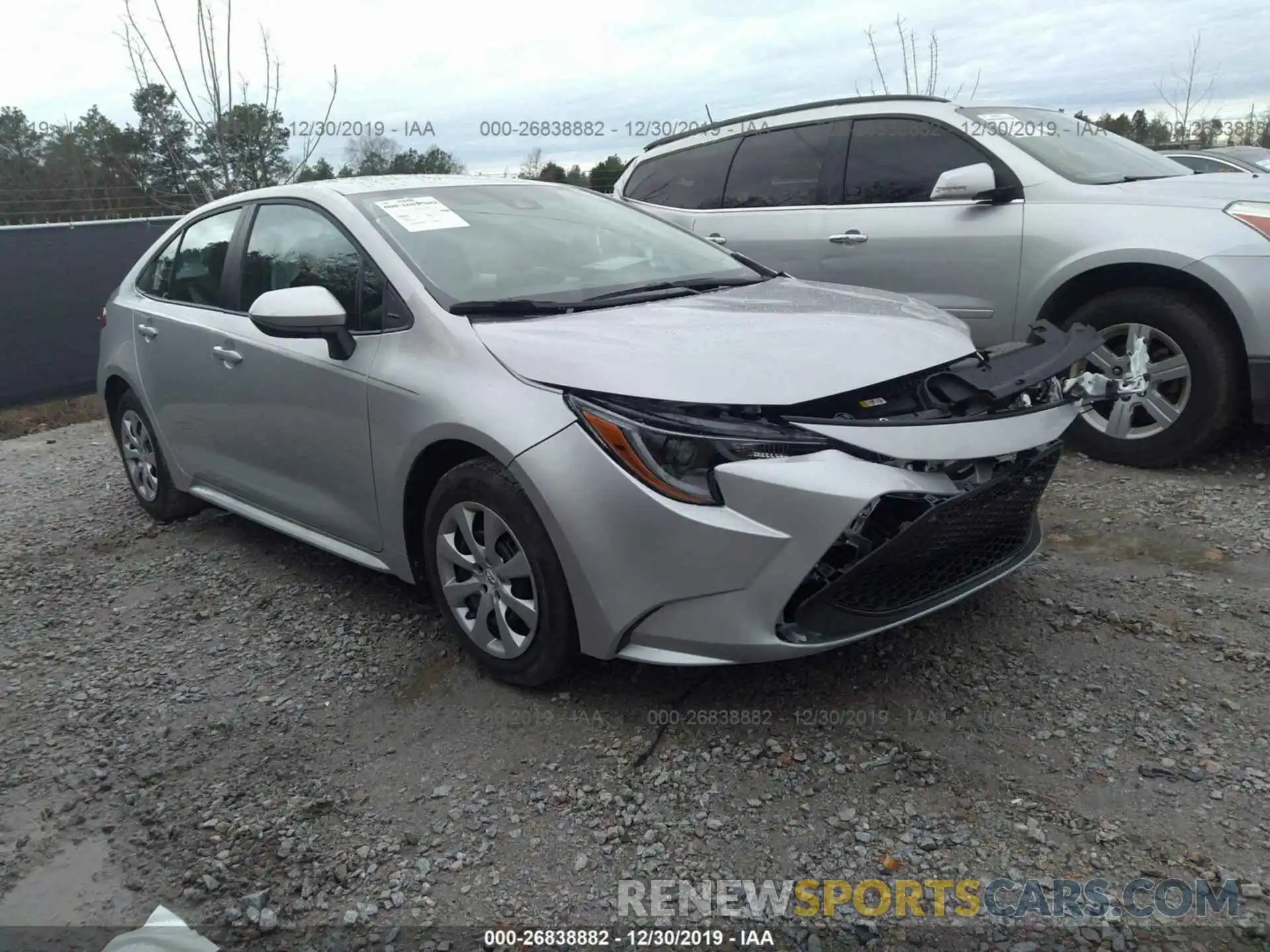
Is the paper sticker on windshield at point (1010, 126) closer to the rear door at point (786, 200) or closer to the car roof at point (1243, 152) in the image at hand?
the rear door at point (786, 200)

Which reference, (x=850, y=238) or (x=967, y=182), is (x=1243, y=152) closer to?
(x=850, y=238)

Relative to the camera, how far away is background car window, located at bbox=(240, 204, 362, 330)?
3.49 metres

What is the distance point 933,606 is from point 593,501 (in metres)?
0.97

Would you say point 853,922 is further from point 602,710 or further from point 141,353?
point 141,353

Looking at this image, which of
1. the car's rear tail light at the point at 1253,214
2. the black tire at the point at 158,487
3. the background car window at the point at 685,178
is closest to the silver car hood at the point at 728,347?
the car's rear tail light at the point at 1253,214

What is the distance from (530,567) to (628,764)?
0.60 m

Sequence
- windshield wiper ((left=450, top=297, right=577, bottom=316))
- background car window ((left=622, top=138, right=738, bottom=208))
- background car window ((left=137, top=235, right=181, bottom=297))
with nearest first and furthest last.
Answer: windshield wiper ((left=450, top=297, right=577, bottom=316))
background car window ((left=137, top=235, right=181, bottom=297))
background car window ((left=622, top=138, right=738, bottom=208))

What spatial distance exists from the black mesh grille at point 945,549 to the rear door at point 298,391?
1.68 m

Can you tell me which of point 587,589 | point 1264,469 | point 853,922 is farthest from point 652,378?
point 1264,469

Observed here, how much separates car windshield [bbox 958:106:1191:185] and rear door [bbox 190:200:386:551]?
3.39 metres

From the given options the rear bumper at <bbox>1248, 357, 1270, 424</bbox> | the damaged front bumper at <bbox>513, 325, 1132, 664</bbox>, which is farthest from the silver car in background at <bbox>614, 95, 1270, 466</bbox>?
the damaged front bumper at <bbox>513, 325, 1132, 664</bbox>

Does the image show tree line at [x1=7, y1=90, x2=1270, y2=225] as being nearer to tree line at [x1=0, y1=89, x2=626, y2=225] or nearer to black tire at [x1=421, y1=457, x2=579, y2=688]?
tree line at [x1=0, y1=89, x2=626, y2=225]

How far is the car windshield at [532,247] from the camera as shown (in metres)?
3.34

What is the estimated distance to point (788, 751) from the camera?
2697 millimetres
